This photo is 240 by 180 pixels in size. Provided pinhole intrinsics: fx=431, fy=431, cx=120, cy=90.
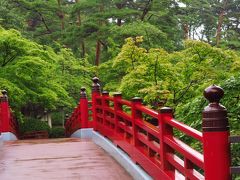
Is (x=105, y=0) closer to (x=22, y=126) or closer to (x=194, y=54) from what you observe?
(x=22, y=126)

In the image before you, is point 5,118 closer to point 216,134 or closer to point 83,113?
point 83,113

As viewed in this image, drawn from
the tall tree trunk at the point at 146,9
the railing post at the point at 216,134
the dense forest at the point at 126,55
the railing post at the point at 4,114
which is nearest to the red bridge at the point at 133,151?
the railing post at the point at 216,134

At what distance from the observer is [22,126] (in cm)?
2588

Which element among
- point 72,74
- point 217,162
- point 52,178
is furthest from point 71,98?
point 217,162

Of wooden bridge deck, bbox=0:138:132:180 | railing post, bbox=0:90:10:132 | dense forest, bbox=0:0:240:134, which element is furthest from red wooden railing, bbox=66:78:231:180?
railing post, bbox=0:90:10:132

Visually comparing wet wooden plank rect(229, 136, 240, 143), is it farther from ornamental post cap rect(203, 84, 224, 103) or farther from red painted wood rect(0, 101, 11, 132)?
red painted wood rect(0, 101, 11, 132)

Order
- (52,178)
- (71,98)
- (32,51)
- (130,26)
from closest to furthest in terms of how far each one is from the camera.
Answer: (52,178) < (32,51) < (130,26) < (71,98)

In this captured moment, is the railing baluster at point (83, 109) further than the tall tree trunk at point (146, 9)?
No

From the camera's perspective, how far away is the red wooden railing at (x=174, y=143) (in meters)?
3.38

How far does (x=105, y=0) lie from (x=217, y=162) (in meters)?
23.5

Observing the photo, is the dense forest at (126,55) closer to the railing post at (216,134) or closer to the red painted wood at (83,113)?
the red painted wood at (83,113)

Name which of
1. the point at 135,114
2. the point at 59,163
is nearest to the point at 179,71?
the point at 59,163

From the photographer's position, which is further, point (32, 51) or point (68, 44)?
point (68, 44)

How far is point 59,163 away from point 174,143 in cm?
441
